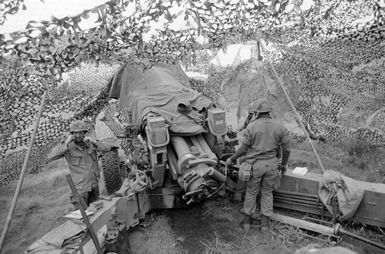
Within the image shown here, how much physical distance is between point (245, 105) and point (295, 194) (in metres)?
3.11

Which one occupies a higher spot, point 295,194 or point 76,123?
point 76,123

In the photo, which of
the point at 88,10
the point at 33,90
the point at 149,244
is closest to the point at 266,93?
the point at 149,244

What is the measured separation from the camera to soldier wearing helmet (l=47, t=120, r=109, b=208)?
15.0ft

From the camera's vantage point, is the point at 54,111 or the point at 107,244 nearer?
the point at 107,244

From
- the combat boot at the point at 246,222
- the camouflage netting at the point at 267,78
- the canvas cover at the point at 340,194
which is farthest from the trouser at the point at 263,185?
the camouflage netting at the point at 267,78

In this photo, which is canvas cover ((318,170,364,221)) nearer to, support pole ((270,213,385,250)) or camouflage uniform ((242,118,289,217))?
support pole ((270,213,385,250))

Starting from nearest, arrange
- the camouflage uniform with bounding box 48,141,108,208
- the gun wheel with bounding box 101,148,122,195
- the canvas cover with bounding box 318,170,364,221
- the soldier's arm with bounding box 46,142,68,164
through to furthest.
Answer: the canvas cover with bounding box 318,170,364,221, the soldier's arm with bounding box 46,142,68,164, the camouflage uniform with bounding box 48,141,108,208, the gun wheel with bounding box 101,148,122,195

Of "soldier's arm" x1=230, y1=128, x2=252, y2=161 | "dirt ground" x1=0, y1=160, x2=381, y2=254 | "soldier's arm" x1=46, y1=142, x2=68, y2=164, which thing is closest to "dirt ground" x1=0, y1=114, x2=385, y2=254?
"dirt ground" x1=0, y1=160, x2=381, y2=254

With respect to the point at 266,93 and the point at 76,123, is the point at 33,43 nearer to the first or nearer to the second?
the point at 76,123

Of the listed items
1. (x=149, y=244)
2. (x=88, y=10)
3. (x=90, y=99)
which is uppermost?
(x=88, y=10)

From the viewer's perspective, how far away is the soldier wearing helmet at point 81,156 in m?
4.59

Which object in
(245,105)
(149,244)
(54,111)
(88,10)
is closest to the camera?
(88,10)

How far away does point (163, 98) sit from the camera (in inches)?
Result: 186

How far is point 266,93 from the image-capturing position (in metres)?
7.13
